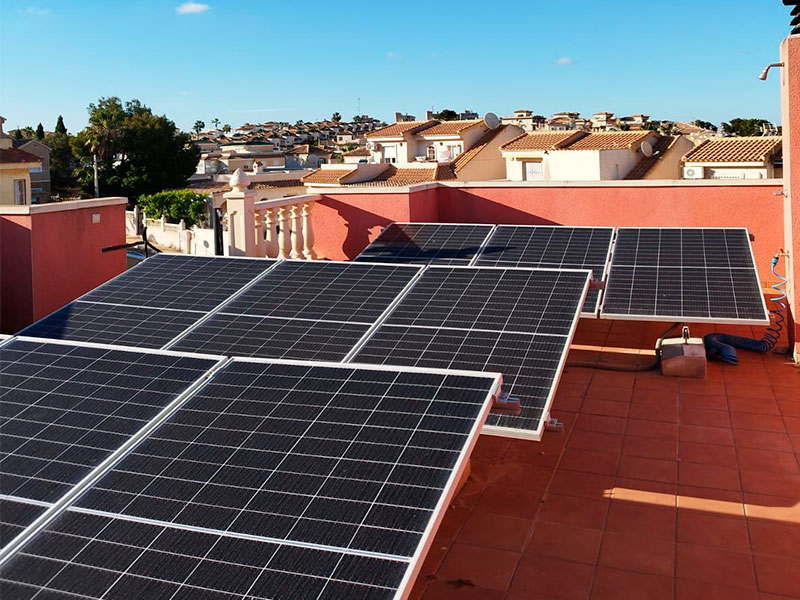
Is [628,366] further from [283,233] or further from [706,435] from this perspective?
[283,233]

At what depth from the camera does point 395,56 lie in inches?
3898

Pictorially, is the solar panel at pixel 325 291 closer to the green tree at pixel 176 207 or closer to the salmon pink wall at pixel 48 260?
the salmon pink wall at pixel 48 260

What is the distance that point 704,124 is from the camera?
97875mm

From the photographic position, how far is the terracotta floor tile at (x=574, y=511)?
19.5 feet

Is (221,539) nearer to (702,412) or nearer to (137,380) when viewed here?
(137,380)

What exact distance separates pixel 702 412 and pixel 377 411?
5.13 m

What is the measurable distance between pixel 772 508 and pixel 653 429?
172 cm

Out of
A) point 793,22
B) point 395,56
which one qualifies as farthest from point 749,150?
point 395,56

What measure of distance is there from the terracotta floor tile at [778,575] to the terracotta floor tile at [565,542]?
3.53 feet

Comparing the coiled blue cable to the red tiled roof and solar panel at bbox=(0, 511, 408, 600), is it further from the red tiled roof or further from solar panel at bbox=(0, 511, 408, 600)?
the red tiled roof

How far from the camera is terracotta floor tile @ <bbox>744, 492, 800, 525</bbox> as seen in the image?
589 cm

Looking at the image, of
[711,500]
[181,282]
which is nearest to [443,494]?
[711,500]

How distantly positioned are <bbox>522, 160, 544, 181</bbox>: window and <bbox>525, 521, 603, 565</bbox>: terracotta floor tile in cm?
4025

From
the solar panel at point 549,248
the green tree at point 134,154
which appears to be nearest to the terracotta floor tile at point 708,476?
the solar panel at point 549,248
